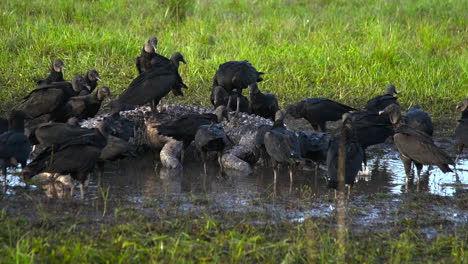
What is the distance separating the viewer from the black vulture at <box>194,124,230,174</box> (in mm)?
7504

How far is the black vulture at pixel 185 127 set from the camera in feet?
26.2

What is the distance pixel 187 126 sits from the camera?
802 cm

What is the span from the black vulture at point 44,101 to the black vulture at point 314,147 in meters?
2.62

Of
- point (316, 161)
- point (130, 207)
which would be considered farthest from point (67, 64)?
point (130, 207)

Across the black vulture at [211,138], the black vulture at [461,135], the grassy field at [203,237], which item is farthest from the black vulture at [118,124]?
the black vulture at [461,135]

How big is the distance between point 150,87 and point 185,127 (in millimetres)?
750

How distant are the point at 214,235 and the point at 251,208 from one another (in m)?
0.97

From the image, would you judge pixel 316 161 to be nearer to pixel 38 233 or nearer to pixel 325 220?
pixel 325 220

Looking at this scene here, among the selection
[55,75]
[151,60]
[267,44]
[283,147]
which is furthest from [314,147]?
[267,44]

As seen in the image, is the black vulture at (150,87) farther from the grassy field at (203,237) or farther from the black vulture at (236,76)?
the grassy field at (203,237)

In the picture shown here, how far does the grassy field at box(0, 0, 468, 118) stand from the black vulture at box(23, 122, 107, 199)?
132 inches

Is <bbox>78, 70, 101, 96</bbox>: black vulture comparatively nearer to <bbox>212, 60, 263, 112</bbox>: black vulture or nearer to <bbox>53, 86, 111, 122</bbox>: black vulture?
<bbox>53, 86, 111, 122</bbox>: black vulture

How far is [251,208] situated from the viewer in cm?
612

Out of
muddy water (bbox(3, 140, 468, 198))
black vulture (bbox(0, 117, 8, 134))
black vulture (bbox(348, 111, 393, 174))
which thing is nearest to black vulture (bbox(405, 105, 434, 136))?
black vulture (bbox(348, 111, 393, 174))
